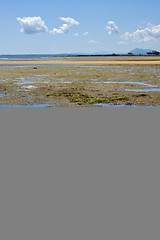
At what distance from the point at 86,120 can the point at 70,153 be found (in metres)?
5.69

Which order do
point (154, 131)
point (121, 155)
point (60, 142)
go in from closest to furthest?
point (121, 155), point (60, 142), point (154, 131)

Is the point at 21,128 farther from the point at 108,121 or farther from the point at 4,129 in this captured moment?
the point at 108,121

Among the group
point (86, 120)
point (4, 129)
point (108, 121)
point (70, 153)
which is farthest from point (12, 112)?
point (70, 153)

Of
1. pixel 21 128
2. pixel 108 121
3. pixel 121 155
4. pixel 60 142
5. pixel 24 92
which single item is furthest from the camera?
pixel 24 92

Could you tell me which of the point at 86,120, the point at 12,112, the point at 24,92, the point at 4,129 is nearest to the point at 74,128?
the point at 86,120

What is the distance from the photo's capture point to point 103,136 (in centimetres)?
1492

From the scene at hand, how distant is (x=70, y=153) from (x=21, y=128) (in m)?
4.94

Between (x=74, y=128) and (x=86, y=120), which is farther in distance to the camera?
(x=86, y=120)

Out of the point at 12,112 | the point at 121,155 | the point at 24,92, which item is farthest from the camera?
the point at 24,92

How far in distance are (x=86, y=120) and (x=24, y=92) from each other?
569 inches

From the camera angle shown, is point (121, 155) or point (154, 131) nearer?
point (121, 155)

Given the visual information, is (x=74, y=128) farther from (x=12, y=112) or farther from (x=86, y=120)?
(x=12, y=112)

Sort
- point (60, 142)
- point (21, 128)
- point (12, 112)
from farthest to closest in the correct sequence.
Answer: point (12, 112) < point (21, 128) < point (60, 142)

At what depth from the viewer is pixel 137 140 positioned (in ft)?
46.7
